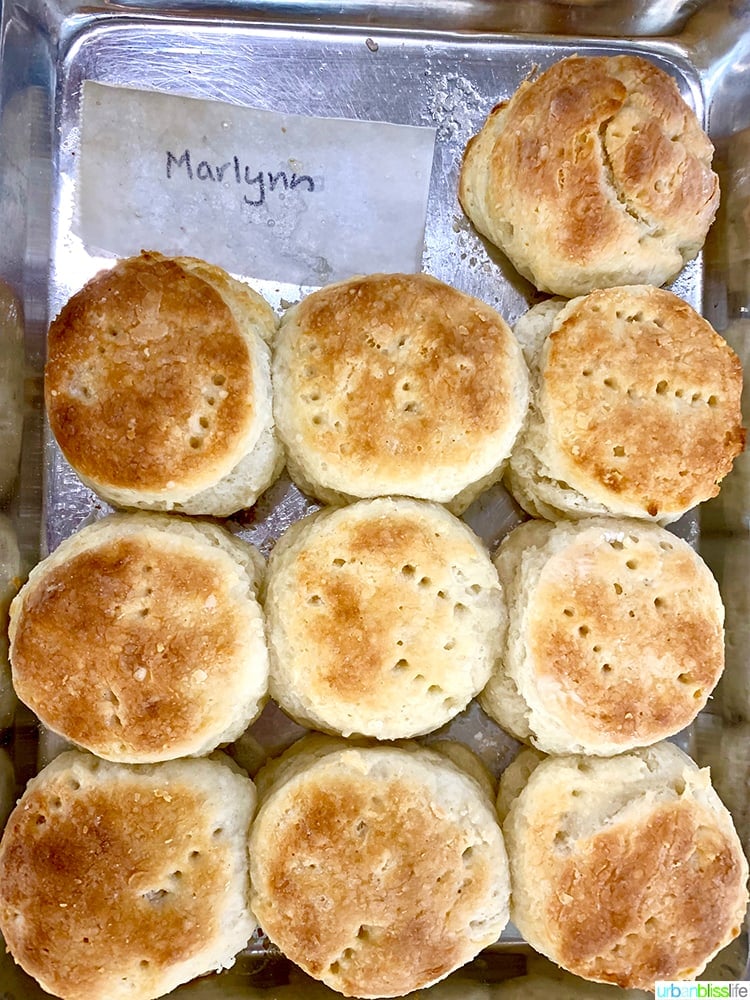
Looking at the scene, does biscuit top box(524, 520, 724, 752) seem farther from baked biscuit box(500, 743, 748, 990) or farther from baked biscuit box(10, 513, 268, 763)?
baked biscuit box(10, 513, 268, 763)

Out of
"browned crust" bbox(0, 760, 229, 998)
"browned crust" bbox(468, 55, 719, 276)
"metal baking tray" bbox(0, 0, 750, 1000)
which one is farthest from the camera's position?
"metal baking tray" bbox(0, 0, 750, 1000)

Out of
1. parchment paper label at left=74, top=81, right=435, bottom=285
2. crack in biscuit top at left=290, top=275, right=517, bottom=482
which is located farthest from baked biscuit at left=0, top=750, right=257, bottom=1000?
parchment paper label at left=74, top=81, right=435, bottom=285

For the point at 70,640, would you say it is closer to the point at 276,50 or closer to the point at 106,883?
the point at 106,883

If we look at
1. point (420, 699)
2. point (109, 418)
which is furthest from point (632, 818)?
point (109, 418)

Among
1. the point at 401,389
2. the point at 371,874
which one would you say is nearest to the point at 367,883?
the point at 371,874

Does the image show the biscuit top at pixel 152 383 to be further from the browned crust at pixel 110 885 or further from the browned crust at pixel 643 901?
the browned crust at pixel 643 901

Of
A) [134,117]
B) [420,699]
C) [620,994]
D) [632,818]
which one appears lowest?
[620,994]

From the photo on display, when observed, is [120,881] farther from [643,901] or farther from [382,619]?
[643,901]
